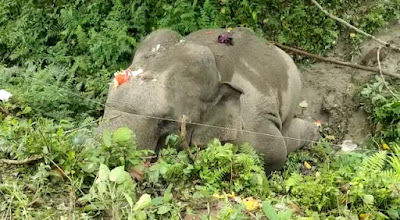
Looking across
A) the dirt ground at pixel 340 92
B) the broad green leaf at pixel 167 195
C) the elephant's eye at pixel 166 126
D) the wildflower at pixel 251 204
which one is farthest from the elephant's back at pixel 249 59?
the broad green leaf at pixel 167 195

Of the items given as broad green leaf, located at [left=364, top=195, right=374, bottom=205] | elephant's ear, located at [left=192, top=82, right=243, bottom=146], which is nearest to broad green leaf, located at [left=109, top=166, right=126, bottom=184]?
broad green leaf, located at [left=364, top=195, right=374, bottom=205]

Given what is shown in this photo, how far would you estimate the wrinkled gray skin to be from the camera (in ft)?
15.2

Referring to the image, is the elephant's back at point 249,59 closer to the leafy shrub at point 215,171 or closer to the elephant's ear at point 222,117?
the elephant's ear at point 222,117

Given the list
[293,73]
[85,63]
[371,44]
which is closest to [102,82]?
[85,63]

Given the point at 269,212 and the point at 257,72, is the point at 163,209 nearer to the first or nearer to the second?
the point at 269,212

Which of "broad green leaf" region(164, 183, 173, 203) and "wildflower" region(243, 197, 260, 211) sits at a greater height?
"broad green leaf" region(164, 183, 173, 203)

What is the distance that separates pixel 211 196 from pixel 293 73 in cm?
352

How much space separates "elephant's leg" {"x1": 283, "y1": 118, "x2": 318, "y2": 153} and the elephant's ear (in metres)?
1.32

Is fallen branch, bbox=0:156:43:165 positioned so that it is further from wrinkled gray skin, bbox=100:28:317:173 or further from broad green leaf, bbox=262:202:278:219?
wrinkled gray skin, bbox=100:28:317:173

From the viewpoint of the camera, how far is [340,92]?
7.25 m

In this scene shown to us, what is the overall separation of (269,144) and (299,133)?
995 mm

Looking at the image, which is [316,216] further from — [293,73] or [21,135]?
[293,73]

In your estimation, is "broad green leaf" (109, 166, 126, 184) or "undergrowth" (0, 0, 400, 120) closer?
"broad green leaf" (109, 166, 126, 184)

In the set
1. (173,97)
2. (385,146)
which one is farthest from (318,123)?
(173,97)
